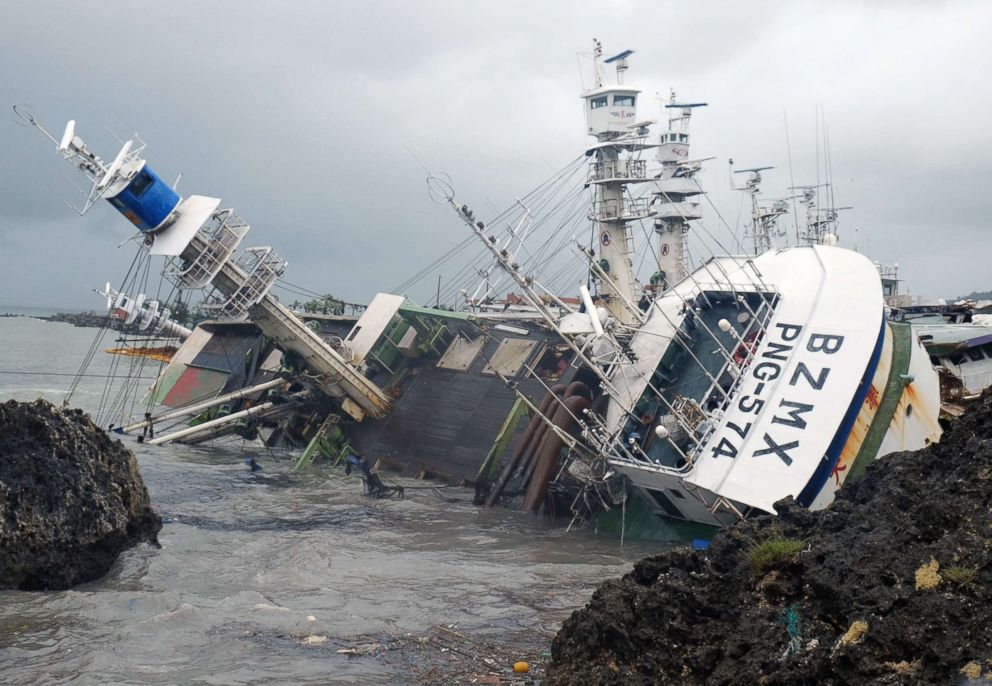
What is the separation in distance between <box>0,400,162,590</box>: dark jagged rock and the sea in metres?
0.34

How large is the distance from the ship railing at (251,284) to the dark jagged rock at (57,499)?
36.6 feet

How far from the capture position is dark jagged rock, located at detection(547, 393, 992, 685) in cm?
639

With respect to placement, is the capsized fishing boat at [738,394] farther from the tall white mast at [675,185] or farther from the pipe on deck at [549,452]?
the tall white mast at [675,185]

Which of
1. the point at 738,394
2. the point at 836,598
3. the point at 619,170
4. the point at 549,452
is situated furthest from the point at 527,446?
the point at 619,170

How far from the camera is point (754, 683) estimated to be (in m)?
6.99

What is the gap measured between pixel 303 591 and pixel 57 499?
3751mm

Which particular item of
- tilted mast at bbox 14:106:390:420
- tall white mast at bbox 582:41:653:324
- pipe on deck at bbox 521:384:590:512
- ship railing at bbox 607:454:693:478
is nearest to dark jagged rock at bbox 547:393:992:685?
ship railing at bbox 607:454:693:478

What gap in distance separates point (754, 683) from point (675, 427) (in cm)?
1017

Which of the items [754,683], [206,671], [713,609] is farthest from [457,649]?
[754,683]

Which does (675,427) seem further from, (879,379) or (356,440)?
(356,440)

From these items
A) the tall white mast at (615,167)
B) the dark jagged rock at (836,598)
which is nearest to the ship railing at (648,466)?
the dark jagged rock at (836,598)

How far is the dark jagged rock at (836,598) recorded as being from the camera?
21.0 ft

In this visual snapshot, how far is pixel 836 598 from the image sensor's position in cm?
721

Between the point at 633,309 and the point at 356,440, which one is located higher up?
the point at 633,309
